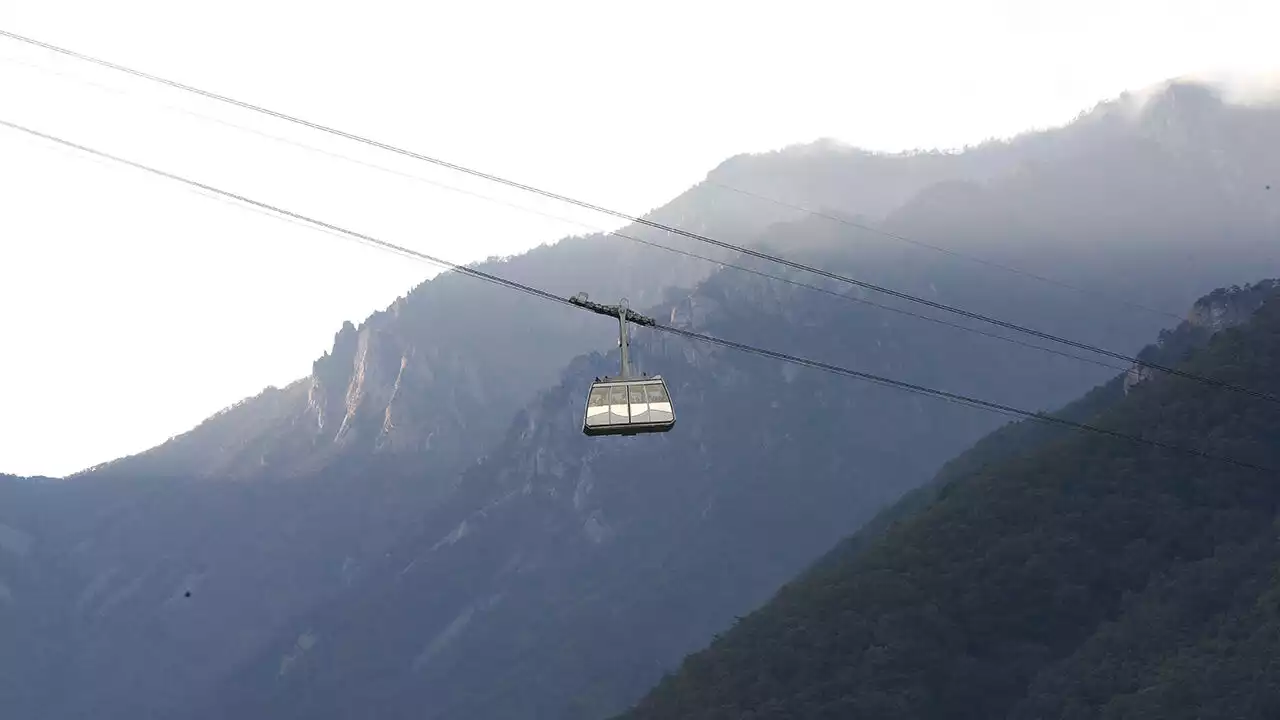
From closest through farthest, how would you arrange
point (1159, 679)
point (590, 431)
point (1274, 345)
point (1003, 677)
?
1. point (590, 431)
2. point (1159, 679)
3. point (1003, 677)
4. point (1274, 345)

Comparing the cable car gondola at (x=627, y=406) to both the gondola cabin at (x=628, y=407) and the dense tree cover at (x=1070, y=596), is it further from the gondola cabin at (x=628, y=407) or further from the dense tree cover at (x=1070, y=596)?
the dense tree cover at (x=1070, y=596)

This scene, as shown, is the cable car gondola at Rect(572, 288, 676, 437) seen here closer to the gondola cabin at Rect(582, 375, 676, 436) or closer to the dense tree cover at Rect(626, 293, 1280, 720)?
the gondola cabin at Rect(582, 375, 676, 436)

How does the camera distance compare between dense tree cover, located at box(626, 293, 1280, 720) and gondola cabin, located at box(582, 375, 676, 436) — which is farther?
dense tree cover, located at box(626, 293, 1280, 720)

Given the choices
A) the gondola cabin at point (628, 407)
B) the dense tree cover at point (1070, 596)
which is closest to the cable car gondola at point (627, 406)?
the gondola cabin at point (628, 407)

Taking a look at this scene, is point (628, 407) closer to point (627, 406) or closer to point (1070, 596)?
point (627, 406)

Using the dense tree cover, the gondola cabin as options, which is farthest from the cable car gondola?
the dense tree cover

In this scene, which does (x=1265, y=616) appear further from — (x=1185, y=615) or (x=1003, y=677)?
(x=1003, y=677)

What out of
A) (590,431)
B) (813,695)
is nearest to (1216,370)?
(813,695)
